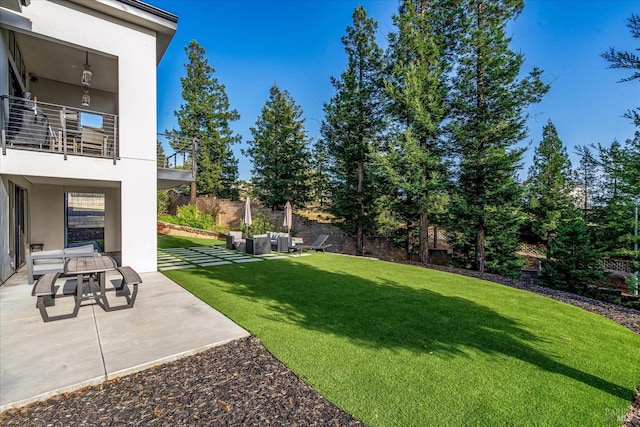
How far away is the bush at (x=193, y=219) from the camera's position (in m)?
20.5

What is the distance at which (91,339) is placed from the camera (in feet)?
13.6

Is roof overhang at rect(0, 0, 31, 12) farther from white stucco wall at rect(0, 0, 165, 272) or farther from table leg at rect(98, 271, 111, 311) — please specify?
table leg at rect(98, 271, 111, 311)

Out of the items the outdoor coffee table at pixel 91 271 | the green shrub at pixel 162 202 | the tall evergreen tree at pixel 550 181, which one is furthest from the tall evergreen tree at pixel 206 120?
the tall evergreen tree at pixel 550 181

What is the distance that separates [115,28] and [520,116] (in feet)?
53.2

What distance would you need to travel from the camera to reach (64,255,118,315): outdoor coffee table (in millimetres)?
5023

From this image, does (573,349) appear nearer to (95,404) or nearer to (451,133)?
(95,404)

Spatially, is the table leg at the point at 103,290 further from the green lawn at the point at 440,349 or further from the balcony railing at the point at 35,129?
the balcony railing at the point at 35,129

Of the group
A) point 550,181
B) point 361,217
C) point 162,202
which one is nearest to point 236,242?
point 361,217

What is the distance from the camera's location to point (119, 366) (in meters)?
3.40

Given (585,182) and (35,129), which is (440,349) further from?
(585,182)

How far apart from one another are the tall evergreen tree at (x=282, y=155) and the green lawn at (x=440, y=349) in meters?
15.5

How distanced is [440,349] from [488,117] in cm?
1342

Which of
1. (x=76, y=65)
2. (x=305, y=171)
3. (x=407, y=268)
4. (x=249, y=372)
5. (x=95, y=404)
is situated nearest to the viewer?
(x=95, y=404)

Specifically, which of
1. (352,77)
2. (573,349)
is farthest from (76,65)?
(573,349)
